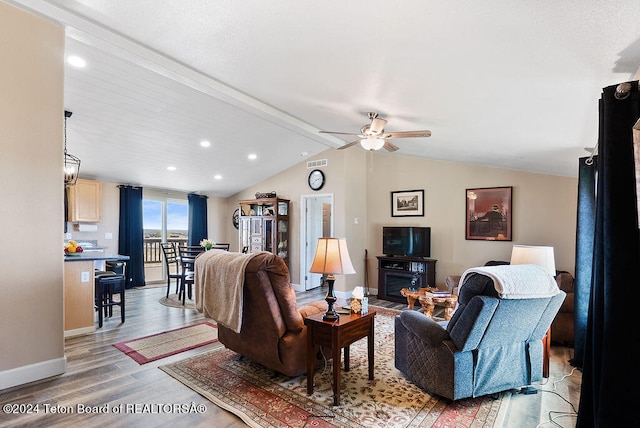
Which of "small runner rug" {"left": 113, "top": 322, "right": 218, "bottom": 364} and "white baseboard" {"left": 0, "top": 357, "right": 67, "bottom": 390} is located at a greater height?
"white baseboard" {"left": 0, "top": 357, "right": 67, "bottom": 390}

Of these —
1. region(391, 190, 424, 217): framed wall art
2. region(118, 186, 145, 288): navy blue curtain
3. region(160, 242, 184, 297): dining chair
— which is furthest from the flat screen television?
region(118, 186, 145, 288): navy blue curtain

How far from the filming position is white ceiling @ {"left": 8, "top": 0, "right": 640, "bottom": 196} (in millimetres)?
1703

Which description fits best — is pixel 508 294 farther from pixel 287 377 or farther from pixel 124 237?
pixel 124 237

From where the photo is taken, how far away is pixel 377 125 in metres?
3.59

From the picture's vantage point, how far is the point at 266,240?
6.93m

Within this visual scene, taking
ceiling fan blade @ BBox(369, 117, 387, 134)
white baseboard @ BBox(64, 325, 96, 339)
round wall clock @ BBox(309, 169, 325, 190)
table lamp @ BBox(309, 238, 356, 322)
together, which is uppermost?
ceiling fan blade @ BBox(369, 117, 387, 134)

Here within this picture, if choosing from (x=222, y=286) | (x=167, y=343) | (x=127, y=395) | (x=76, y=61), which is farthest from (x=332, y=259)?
(x=76, y=61)

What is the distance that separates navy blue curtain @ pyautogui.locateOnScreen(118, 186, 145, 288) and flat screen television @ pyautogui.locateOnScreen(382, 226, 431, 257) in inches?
203

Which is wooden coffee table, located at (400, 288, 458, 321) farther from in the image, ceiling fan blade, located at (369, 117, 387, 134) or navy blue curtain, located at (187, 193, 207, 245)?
navy blue curtain, located at (187, 193, 207, 245)

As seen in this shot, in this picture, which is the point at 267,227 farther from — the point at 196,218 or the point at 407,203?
the point at 407,203

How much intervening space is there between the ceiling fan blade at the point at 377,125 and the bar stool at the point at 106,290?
3955 millimetres

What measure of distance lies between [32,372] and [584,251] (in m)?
5.05

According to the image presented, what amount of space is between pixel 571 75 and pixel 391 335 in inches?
126

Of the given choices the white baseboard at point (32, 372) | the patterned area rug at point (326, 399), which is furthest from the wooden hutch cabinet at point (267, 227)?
the white baseboard at point (32, 372)
